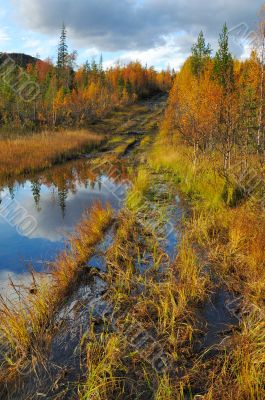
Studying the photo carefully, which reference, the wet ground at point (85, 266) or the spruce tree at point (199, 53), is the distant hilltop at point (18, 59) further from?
the wet ground at point (85, 266)

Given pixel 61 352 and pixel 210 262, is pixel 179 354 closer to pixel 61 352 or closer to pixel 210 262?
pixel 61 352

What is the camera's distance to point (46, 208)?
13.0 metres

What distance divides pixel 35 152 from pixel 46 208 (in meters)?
9.14

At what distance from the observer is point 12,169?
18.0 m

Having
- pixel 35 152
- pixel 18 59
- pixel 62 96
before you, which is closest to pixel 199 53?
pixel 62 96

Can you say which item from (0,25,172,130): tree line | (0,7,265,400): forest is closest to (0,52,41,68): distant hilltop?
(0,25,172,130): tree line

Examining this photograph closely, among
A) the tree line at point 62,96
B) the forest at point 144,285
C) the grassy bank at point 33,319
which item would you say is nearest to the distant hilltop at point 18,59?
the tree line at point 62,96

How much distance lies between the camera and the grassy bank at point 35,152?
1844 cm

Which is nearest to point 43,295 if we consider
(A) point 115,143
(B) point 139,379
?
(B) point 139,379

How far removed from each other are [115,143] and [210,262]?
2736cm

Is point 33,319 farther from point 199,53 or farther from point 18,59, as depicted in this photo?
point 18,59

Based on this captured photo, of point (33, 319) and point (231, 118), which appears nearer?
point (33, 319)

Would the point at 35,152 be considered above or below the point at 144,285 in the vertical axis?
above

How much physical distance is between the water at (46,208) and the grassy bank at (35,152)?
34.8 inches
